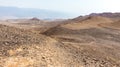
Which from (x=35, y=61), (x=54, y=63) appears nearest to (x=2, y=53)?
(x=35, y=61)

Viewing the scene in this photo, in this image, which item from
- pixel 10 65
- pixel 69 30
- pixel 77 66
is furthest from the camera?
pixel 69 30

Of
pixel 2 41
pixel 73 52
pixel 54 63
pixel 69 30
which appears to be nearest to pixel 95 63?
pixel 73 52

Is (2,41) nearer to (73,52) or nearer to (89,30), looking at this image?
(73,52)

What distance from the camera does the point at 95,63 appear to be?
1598cm

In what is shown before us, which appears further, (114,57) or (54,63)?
(114,57)

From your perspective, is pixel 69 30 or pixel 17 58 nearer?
pixel 17 58

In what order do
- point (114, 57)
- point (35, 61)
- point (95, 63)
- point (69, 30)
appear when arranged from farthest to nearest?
point (69, 30) → point (114, 57) → point (95, 63) → point (35, 61)

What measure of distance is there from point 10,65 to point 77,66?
3598 mm

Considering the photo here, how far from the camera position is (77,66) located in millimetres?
14773

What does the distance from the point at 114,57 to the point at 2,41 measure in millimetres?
8294

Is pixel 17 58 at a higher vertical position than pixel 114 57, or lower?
higher

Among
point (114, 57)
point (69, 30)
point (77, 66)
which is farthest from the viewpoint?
point (69, 30)

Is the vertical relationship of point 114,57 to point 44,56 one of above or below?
below

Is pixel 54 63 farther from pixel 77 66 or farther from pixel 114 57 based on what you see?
pixel 114 57
